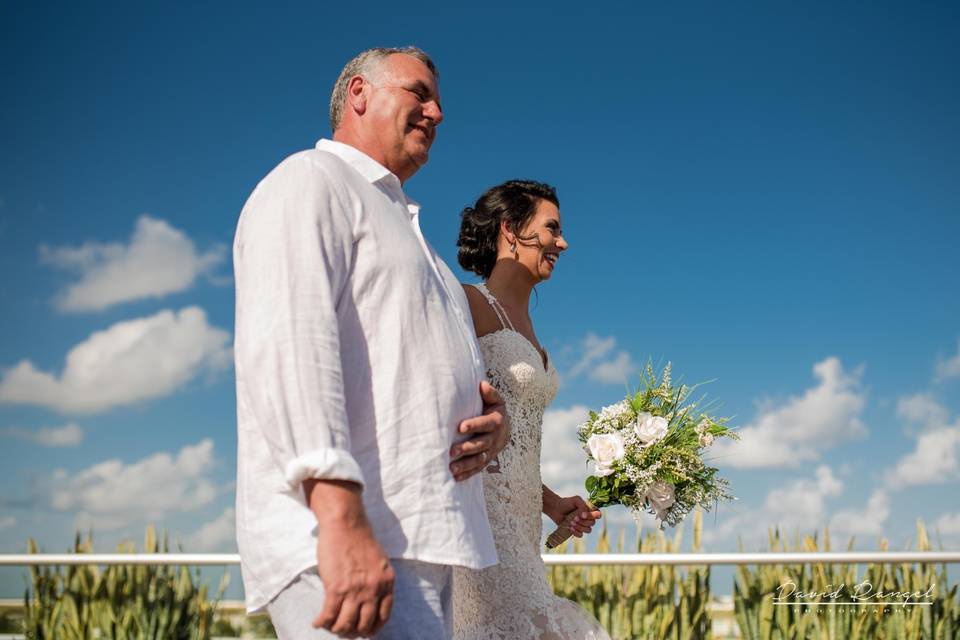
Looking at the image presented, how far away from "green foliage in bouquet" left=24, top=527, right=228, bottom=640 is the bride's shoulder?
12.1ft

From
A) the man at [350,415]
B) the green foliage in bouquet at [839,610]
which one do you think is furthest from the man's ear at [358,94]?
the green foliage in bouquet at [839,610]

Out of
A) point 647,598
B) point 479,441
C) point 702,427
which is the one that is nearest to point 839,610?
point 647,598

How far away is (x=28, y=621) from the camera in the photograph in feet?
18.1

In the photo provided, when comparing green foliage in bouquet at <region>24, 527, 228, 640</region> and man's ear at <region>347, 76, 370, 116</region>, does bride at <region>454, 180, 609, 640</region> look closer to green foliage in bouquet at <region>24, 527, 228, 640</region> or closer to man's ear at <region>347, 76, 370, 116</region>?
man's ear at <region>347, 76, 370, 116</region>

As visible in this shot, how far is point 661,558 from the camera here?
4523 millimetres

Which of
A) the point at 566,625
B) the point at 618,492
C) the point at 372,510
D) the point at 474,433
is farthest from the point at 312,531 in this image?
the point at 618,492

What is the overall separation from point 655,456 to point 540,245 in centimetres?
83

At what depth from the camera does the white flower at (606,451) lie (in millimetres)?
2934

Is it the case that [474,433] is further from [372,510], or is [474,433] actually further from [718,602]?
[718,602]

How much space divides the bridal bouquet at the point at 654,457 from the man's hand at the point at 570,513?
0.04 meters

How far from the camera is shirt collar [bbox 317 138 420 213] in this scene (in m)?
1.65

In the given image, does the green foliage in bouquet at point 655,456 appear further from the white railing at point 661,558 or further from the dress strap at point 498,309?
the white railing at point 661,558

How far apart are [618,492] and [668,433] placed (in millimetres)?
273

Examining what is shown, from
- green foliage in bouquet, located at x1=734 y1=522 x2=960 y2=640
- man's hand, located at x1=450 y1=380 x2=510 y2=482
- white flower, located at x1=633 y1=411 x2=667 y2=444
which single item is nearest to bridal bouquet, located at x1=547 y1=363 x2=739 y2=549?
white flower, located at x1=633 y1=411 x2=667 y2=444
